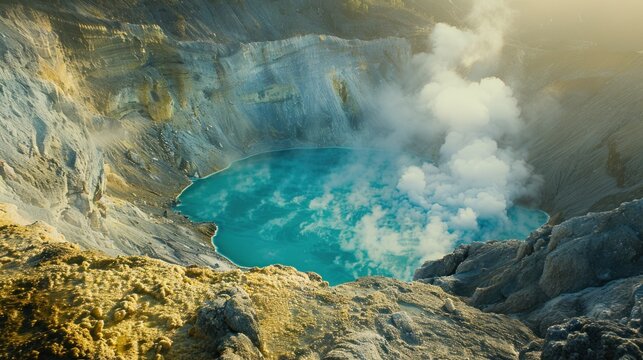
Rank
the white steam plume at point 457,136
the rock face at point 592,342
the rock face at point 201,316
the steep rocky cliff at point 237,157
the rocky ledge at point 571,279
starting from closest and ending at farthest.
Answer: the rock face at point 592,342, the rock face at point 201,316, the steep rocky cliff at point 237,157, the rocky ledge at point 571,279, the white steam plume at point 457,136

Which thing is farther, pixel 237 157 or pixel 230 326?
pixel 237 157

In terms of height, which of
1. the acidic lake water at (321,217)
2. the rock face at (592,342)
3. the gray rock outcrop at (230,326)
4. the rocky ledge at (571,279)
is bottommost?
the gray rock outcrop at (230,326)

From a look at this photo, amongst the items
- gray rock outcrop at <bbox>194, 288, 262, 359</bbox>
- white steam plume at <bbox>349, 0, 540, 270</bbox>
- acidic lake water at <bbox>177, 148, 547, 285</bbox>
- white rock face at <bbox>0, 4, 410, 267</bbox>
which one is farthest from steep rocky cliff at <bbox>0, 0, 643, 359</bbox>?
acidic lake water at <bbox>177, 148, 547, 285</bbox>

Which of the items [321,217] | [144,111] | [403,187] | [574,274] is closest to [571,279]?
[574,274]

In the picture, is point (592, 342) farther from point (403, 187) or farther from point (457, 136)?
point (457, 136)

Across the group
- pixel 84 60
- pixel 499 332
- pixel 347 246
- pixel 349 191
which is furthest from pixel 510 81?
pixel 499 332

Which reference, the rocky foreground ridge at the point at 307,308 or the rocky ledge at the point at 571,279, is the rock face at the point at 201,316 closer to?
the rocky foreground ridge at the point at 307,308

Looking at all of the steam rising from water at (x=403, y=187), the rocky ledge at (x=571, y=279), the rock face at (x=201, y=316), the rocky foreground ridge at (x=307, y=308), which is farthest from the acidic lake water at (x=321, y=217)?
the rock face at (x=201, y=316)

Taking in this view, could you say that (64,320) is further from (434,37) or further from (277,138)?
(434,37)
